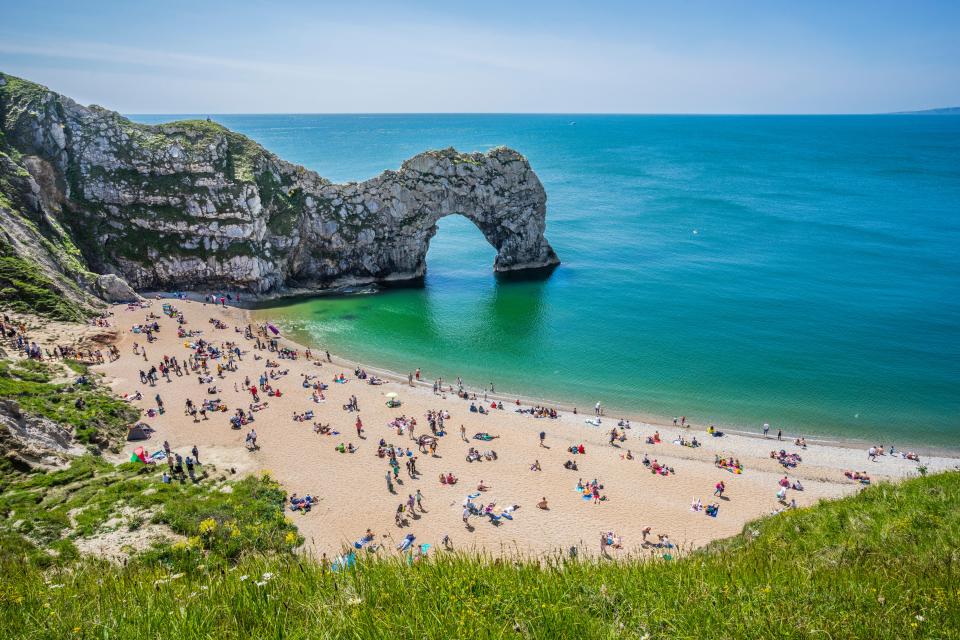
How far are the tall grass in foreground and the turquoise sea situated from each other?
30.9m

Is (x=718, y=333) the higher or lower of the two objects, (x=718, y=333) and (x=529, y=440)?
the higher

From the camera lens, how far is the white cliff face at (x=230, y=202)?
→ 164 ft

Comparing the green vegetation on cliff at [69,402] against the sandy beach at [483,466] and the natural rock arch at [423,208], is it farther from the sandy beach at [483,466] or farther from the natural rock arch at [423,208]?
the natural rock arch at [423,208]

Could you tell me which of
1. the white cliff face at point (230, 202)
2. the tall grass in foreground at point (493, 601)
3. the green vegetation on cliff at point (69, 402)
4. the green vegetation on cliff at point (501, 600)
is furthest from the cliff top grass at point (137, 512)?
the white cliff face at point (230, 202)

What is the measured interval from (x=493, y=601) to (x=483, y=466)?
2315cm

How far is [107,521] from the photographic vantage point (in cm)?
1677

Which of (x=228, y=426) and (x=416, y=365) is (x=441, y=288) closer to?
(x=416, y=365)

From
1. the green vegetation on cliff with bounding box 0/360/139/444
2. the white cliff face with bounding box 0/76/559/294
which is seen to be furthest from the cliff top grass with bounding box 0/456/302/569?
the white cliff face with bounding box 0/76/559/294

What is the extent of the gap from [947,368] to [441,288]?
48430 mm

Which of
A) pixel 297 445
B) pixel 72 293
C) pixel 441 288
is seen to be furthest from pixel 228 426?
pixel 441 288

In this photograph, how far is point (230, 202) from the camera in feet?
173

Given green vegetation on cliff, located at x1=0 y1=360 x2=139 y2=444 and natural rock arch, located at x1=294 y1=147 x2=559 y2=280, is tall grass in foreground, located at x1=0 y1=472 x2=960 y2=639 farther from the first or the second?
natural rock arch, located at x1=294 y1=147 x2=559 y2=280

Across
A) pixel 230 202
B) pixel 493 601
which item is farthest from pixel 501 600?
pixel 230 202

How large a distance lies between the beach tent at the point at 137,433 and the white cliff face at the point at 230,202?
28651mm
